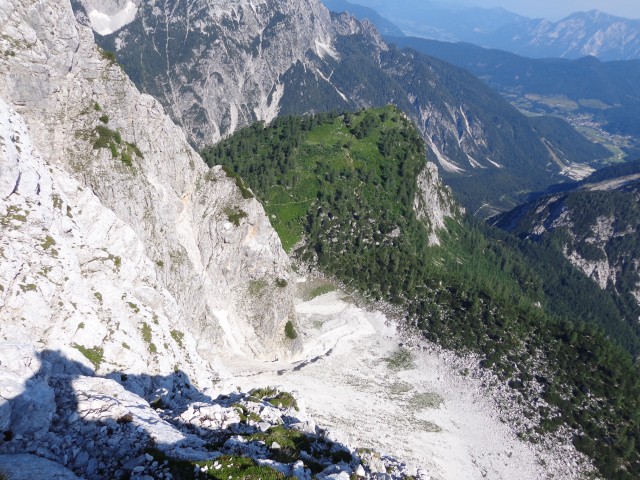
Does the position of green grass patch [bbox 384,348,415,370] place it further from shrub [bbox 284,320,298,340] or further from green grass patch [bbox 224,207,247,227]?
green grass patch [bbox 224,207,247,227]

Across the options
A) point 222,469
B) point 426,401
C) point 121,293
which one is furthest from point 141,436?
point 426,401

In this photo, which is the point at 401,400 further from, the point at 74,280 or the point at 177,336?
the point at 74,280

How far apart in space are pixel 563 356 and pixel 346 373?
4654 centimetres

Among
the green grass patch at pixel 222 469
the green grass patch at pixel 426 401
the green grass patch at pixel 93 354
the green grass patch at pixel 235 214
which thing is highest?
the green grass patch at pixel 235 214

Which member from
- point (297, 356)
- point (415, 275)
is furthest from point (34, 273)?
point (415, 275)

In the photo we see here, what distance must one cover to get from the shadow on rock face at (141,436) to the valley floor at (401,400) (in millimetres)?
23021

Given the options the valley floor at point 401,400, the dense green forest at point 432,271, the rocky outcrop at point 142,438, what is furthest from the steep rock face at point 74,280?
the dense green forest at point 432,271

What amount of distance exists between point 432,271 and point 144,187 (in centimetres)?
7910

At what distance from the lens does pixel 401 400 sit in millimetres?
78688

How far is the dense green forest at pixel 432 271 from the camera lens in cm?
8339

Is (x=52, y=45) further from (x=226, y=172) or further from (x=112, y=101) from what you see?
(x=226, y=172)

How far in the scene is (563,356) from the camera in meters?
92.4

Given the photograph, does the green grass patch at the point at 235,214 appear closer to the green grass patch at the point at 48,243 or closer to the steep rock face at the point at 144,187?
the steep rock face at the point at 144,187

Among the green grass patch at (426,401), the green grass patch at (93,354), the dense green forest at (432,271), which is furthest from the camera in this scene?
the dense green forest at (432,271)
